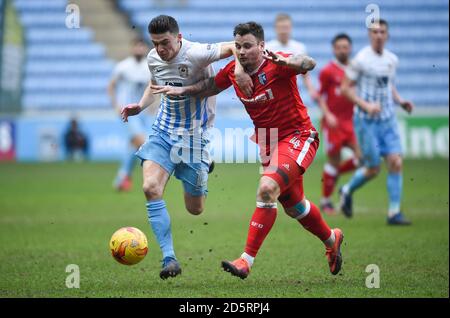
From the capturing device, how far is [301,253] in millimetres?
7992

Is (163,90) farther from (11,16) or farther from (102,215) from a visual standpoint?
(11,16)

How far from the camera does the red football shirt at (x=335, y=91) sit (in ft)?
38.9

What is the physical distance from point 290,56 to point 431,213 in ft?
18.9

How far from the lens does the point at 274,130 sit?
21.8 feet

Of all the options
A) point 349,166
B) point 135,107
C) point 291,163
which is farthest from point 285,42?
point 291,163

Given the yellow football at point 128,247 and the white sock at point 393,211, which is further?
the white sock at point 393,211

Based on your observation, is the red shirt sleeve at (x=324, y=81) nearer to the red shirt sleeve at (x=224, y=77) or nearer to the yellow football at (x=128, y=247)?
the red shirt sleeve at (x=224, y=77)

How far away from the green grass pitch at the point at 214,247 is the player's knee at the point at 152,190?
2.36 feet

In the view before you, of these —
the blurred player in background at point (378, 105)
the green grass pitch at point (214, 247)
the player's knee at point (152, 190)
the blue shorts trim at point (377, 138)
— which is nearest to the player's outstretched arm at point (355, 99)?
the blurred player in background at point (378, 105)

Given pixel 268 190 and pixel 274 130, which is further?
pixel 274 130

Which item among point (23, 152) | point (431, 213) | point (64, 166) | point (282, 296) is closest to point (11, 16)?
point (23, 152)

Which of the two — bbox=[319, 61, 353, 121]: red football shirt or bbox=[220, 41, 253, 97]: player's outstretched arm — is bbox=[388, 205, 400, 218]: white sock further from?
bbox=[220, 41, 253, 97]: player's outstretched arm

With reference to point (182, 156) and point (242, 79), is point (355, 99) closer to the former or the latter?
point (182, 156)

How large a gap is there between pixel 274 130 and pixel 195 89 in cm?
81
